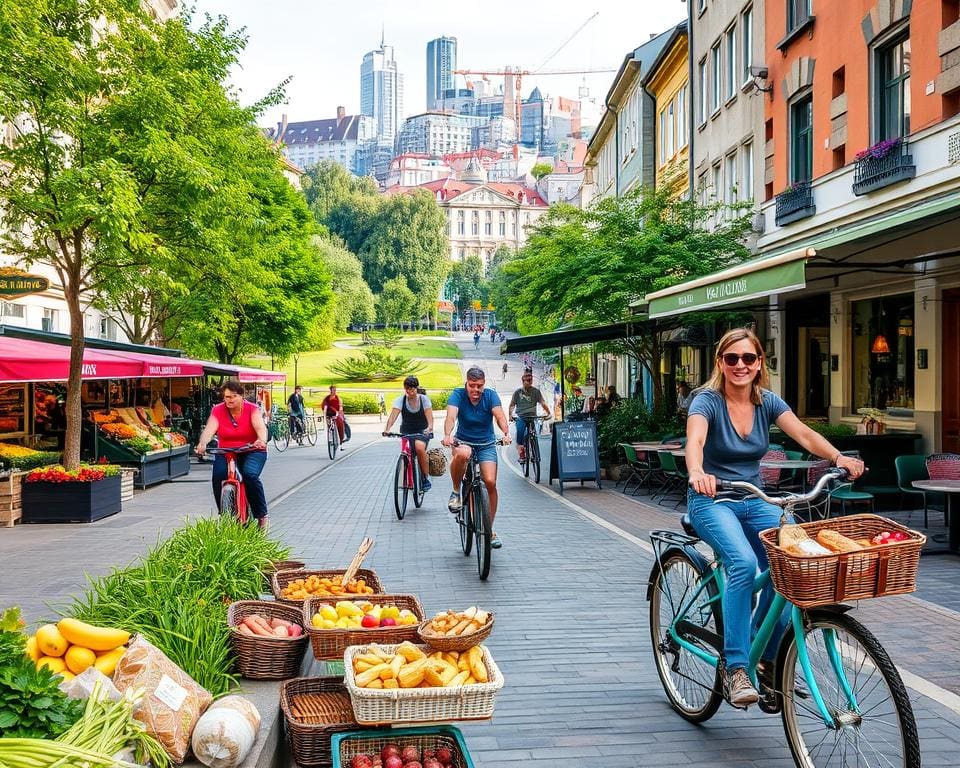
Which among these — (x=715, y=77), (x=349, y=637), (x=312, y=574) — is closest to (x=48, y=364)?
(x=312, y=574)

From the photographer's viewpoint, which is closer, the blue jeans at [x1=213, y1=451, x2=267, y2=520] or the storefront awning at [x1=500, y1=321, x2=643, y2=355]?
the blue jeans at [x1=213, y1=451, x2=267, y2=520]

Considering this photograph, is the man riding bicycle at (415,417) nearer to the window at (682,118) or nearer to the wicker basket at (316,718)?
the wicker basket at (316,718)

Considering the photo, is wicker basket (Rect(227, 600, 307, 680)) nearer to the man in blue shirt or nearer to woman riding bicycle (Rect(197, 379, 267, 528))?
the man in blue shirt

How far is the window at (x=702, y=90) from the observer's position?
99.0 feet

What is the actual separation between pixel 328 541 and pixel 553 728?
22.2 ft

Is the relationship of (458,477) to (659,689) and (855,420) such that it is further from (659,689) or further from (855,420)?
(855,420)

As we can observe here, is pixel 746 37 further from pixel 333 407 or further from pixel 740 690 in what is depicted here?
pixel 740 690

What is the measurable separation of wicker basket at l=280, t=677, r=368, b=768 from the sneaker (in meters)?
1.62

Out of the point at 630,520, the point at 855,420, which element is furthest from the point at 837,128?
the point at 630,520

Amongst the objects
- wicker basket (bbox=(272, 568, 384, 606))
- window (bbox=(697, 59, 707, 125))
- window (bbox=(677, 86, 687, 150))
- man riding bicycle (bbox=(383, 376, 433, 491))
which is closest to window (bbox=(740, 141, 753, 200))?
window (bbox=(697, 59, 707, 125))

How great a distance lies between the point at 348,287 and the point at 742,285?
3085 inches

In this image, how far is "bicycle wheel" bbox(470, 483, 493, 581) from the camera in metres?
9.08

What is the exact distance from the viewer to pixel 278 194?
127ft

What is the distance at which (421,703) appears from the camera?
14.0 ft
